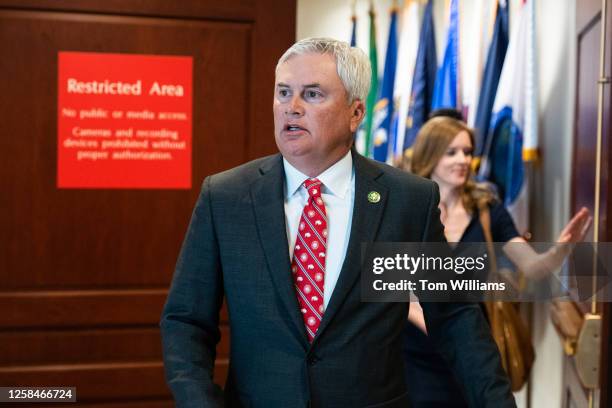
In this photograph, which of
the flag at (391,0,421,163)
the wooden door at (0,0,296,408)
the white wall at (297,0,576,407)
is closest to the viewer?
the wooden door at (0,0,296,408)

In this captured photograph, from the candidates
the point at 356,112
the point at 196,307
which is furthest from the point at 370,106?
the point at 196,307

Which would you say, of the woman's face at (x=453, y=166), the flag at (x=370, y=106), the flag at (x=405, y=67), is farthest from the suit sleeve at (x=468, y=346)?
the flag at (x=370, y=106)

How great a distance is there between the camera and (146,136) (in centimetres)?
320

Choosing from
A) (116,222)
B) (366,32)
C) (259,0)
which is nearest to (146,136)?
(116,222)

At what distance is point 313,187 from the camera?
5.88 ft

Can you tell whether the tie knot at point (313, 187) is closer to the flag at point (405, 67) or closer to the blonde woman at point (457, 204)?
the blonde woman at point (457, 204)

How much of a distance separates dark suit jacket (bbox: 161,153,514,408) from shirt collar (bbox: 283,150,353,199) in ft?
0.08

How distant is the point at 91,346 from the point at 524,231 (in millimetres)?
1805

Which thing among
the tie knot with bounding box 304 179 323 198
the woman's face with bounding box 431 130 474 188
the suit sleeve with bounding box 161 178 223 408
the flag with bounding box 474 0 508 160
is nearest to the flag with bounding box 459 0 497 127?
the flag with bounding box 474 0 508 160

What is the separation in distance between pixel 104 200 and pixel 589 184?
5.68 ft

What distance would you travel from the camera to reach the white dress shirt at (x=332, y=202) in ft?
5.82

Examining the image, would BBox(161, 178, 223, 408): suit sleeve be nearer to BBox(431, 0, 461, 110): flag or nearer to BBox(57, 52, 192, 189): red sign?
BBox(57, 52, 192, 189): red sign

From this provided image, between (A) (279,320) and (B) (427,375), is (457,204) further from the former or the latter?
(A) (279,320)

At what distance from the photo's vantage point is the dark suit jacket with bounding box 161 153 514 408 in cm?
170
